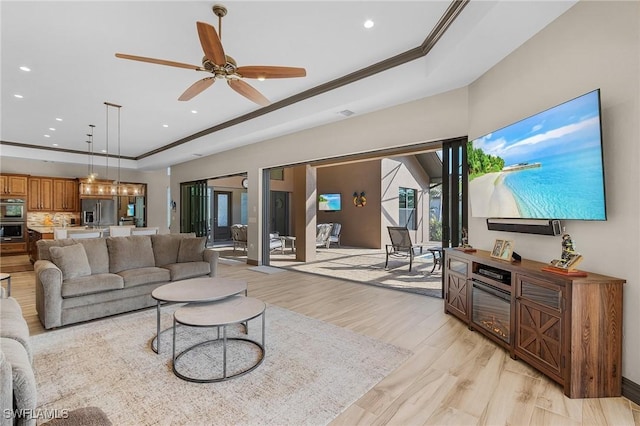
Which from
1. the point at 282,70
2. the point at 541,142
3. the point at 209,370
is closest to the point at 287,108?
the point at 282,70

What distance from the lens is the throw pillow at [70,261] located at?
347cm

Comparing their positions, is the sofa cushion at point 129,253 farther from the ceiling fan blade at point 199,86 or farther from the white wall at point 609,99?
the white wall at point 609,99

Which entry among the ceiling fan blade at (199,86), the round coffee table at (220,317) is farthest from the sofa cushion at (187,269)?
the ceiling fan blade at (199,86)

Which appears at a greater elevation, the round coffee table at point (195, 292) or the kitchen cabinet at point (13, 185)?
the kitchen cabinet at point (13, 185)

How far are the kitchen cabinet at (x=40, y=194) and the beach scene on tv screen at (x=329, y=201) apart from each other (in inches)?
353

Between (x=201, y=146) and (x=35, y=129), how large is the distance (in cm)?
376

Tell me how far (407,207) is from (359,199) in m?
2.22

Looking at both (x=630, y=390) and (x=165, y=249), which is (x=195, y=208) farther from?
(x=630, y=390)

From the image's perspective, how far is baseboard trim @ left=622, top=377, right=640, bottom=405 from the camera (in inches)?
81.3

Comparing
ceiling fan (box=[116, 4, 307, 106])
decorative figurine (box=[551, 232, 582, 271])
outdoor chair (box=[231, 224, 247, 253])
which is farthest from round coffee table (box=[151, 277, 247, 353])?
outdoor chair (box=[231, 224, 247, 253])

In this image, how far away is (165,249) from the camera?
4672 mm

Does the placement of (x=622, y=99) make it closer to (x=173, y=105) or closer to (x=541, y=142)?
(x=541, y=142)

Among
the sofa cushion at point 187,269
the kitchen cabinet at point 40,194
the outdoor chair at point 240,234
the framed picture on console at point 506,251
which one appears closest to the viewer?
Answer: the framed picture on console at point 506,251

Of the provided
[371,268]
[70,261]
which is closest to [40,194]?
[70,261]
